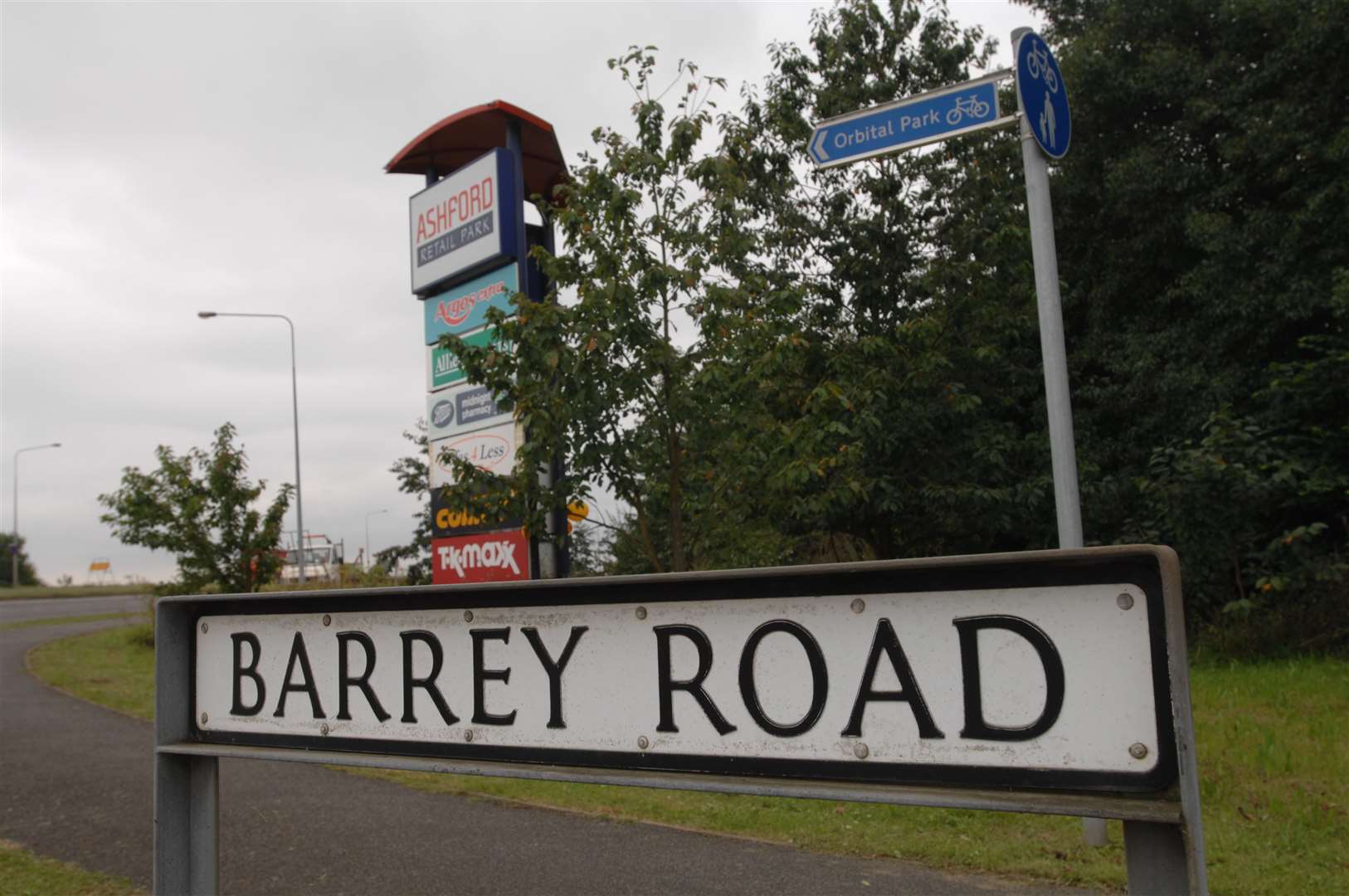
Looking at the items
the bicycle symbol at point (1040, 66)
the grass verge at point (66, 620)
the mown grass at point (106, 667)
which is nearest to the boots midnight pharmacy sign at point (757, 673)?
the bicycle symbol at point (1040, 66)

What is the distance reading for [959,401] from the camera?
48.6 ft

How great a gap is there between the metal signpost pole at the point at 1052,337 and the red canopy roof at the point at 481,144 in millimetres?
7088

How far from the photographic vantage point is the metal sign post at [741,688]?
1.18m

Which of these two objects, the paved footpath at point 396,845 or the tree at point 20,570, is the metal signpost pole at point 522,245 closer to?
the paved footpath at point 396,845

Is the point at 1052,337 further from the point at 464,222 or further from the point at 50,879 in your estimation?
the point at 464,222

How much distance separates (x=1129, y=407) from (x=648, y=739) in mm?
15728

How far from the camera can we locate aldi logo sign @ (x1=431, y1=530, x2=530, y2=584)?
34.1 ft

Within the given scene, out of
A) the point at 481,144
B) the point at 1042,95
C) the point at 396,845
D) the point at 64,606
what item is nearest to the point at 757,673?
the point at 1042,95

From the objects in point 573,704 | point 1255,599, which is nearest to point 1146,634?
point 573,704

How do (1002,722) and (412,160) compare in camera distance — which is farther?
(412,160)

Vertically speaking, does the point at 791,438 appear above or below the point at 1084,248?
below

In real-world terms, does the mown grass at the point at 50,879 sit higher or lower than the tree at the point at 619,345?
lower

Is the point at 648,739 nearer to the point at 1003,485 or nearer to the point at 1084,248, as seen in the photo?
the point at 1003,485

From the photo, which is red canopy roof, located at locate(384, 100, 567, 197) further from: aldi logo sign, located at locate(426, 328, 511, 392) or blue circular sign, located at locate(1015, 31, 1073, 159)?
blue circular sign, located at locate(1015, 31, 1073, 159)
